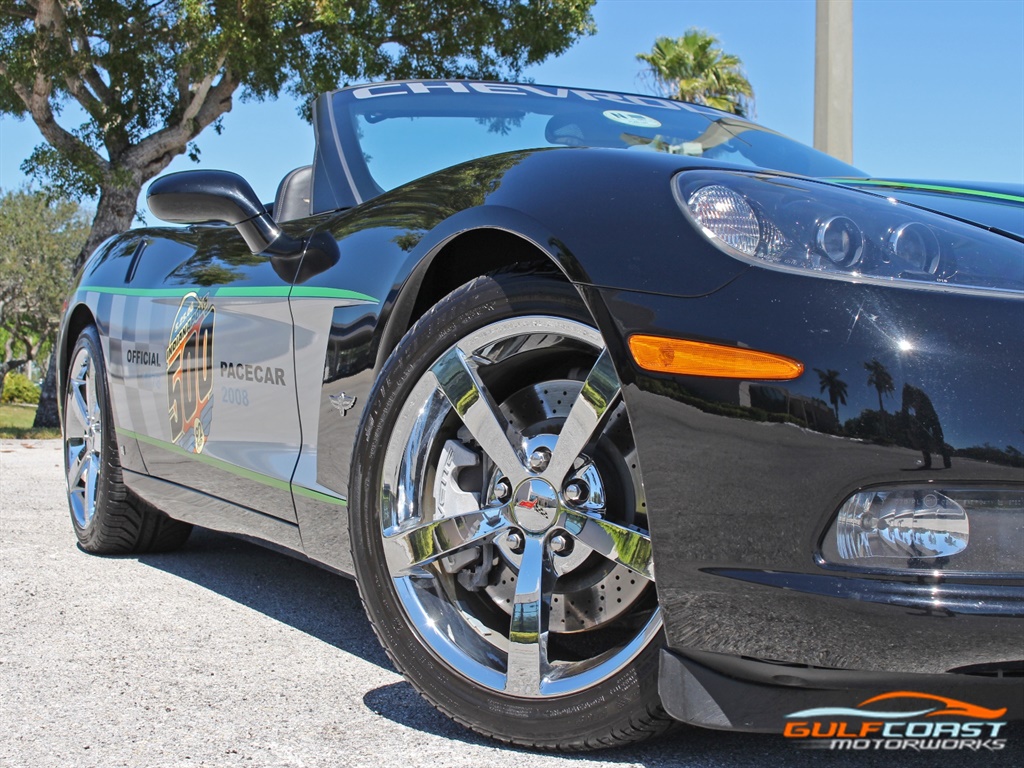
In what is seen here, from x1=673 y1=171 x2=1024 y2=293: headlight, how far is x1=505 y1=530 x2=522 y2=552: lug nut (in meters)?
0.63

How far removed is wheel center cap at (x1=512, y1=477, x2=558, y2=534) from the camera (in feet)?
6.27

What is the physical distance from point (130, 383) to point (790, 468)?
2.57 metres

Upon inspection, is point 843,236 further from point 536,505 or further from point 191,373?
point 191,373

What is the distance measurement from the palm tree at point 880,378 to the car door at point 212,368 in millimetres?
1400

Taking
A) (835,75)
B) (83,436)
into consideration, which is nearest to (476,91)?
Result: (83,436)

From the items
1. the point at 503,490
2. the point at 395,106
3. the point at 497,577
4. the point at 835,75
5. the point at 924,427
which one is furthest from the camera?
the point at 835,75

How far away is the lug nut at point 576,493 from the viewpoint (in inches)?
74.5

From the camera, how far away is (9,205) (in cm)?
3556

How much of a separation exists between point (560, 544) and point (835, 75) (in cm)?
389

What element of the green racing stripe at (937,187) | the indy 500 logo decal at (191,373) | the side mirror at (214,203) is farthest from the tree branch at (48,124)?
the green racing stripe at (937,187)

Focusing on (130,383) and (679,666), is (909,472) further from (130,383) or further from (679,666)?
(130,383)

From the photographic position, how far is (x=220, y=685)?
2328 mm

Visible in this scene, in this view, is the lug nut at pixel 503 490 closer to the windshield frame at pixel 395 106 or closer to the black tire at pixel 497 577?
the black tire at pixel 497 577

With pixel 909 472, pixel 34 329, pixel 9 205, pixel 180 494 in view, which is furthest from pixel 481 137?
pixel 34 329
